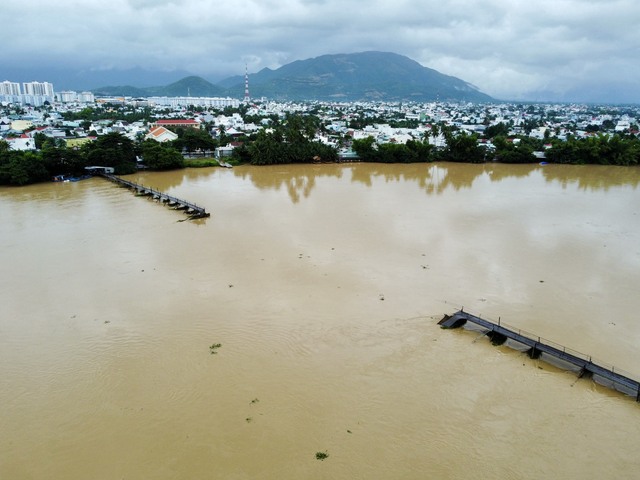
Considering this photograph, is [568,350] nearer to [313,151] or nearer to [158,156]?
[313,151]

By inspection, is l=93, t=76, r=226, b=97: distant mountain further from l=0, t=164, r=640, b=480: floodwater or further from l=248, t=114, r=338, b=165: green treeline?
l=0, t=164, r=640, b=480: floodwater

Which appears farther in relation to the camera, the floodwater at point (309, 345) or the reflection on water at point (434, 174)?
the reflection on water at point (434, 174)

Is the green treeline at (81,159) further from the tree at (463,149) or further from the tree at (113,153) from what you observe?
the tree at (463,149)

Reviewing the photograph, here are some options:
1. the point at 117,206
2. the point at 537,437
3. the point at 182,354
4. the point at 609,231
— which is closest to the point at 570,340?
the point at 537,437

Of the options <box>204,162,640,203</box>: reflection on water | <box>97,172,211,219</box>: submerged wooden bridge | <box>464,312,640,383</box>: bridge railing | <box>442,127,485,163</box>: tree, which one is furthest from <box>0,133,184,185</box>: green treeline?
<box>464,312,640,383</box>: bridge railing

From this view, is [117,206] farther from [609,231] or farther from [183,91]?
[183,91]

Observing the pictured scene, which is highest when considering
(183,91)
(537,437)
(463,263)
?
(183,91)

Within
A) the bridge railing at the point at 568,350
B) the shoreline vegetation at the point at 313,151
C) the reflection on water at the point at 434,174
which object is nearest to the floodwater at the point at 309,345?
the bridge railing at the point at 568,350
